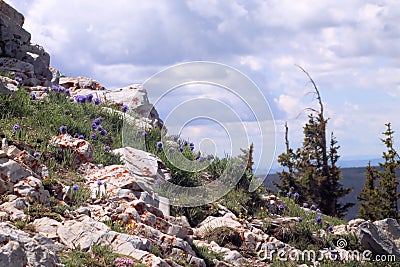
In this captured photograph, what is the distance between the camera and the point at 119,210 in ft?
26.4

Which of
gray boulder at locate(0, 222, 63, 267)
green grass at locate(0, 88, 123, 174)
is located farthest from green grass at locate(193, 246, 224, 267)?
gray boulder at locate(0, 222, 63, 267)

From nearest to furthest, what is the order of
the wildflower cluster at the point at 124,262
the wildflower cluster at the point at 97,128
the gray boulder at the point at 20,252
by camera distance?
the gray boulder at the point at 20,252
the wildflower cluster at the point at 124,262
the wildflower cluster at the point at 97,128

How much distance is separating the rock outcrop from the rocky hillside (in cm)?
37

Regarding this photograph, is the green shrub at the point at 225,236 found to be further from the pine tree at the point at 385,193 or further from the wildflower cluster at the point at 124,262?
the pine tree at the point at 385,193

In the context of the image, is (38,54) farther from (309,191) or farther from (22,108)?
(309,191)

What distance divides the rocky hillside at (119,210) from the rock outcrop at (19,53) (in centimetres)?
37

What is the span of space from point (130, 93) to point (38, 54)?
13.1 ft

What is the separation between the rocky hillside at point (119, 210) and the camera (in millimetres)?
6543

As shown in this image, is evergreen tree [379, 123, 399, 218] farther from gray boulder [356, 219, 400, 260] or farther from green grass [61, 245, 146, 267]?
green grass [61, 245, 146, 267]

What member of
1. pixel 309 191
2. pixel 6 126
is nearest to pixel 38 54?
pixel 6 126

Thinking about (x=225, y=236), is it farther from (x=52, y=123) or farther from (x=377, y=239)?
(x=52, y=123)

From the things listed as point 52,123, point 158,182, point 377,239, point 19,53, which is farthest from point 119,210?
point 19,53

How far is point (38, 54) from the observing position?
17.9m

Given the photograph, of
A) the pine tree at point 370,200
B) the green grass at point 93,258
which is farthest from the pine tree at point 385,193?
the green grass at point 93,258
